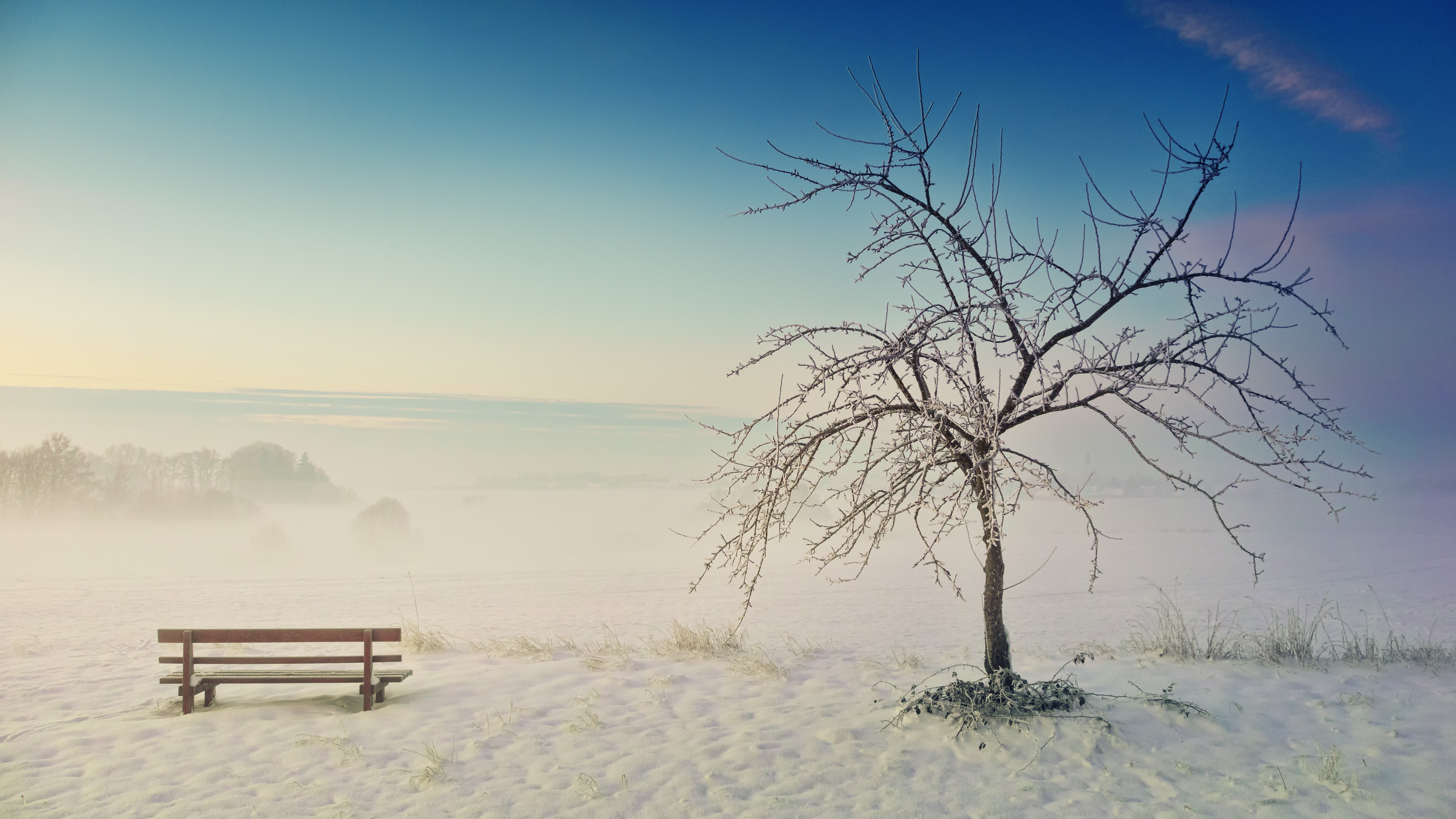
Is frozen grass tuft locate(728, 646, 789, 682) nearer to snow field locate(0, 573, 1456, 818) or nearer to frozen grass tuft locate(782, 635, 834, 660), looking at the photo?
snow field locate(0, 573, 1456, 818)

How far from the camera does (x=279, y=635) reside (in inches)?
257

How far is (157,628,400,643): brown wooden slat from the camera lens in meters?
6.46

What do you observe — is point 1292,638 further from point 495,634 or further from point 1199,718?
point 495,634

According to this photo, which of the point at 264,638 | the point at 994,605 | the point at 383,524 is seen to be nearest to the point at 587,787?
the point at 994,605

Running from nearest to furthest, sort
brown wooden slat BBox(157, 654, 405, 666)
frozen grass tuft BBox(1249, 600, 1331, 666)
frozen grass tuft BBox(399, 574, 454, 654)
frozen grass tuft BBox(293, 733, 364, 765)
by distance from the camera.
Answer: frozen grass tuft BBox(293, 733, 364, 765) < brown wooden slat BBox(157, 654, 405, 666) < frozen grass tuft BBox(1249, 600, 1331, 666) < frozen grass tuft BBox(399, 574, 454, 654)

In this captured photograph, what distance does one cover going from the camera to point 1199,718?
5961mm

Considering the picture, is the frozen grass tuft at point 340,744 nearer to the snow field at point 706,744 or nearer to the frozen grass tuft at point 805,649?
the snow field at point 706,744

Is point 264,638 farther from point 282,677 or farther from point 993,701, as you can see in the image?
point 993,701

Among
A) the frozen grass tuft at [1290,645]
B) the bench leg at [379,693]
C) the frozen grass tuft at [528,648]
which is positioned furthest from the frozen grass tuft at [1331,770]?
the bench leg at [379,693]

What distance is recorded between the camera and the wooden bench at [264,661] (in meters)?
6.47

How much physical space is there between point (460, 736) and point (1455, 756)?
23.7 feet

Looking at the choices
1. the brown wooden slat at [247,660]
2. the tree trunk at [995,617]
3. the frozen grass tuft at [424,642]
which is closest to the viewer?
the tree trunk at [995,617]

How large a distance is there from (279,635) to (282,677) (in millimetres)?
409

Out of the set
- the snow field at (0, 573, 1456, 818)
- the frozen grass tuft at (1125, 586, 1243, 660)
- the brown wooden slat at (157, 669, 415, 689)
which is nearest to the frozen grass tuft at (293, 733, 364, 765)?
the snow field at (0, 573, 1456, 818)
